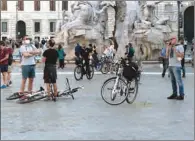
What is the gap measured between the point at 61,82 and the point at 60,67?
9.53m

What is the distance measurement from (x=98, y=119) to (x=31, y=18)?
72.3 m

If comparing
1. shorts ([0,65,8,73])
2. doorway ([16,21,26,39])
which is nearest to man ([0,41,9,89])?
shorts ([0,65,8,73])

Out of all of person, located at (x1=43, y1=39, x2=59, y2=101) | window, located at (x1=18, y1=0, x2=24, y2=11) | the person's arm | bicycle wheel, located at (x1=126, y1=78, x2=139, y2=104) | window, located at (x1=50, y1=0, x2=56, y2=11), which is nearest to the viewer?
bicycle wheel, located at (x1=126, y1=78, x2=139, y2=104)

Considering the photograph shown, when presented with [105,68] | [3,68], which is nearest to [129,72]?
[3,68]

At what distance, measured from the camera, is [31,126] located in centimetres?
967

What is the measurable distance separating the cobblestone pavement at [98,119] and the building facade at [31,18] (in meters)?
66.2

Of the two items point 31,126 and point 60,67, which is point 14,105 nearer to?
point 31,126

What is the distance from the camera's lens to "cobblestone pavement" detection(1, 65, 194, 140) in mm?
8914

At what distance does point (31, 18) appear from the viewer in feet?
268

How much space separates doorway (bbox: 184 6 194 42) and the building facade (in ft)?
59.4

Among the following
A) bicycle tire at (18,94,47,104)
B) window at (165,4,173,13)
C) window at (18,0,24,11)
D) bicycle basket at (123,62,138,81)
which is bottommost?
bicycle tire at (18,94,47,104)

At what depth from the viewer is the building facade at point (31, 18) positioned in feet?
263

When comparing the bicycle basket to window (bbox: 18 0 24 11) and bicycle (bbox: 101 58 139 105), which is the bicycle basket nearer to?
bicycle (bbox: 101 58 139 105)

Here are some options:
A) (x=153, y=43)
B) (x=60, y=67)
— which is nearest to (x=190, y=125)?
(x=60, y=67)
